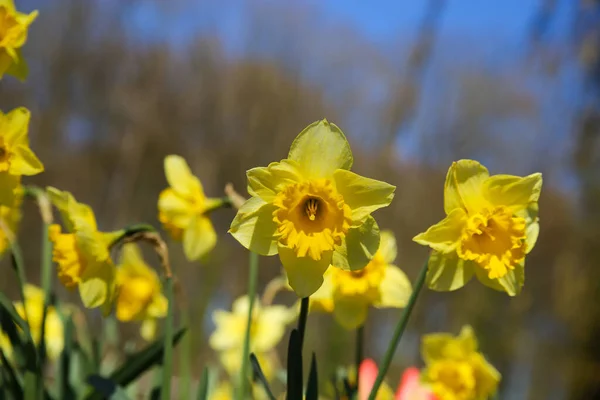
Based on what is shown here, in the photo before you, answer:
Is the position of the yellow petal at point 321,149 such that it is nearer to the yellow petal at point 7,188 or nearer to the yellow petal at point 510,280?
the yellow petal at point 510,280

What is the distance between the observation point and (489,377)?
2.71 ft

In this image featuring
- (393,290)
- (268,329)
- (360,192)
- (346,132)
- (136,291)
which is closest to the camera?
(360,192)

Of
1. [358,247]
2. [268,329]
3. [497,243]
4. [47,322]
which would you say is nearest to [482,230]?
[497,243]

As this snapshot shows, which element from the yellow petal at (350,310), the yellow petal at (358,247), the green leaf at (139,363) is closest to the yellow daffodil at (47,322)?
the green leaf at (139,363)

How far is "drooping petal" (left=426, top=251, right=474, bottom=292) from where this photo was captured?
1.85ft

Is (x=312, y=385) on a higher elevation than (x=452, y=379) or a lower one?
higher

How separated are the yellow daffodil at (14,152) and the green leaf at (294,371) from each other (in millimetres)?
342

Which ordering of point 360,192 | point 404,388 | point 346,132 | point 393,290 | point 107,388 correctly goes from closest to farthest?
point 360,192 < point 107,388 < point 393,290 < point 404,388 < point 346,132

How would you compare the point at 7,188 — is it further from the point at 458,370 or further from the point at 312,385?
the point at 458,370

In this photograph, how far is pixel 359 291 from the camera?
2.27 feet

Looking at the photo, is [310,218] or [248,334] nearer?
[310,218]

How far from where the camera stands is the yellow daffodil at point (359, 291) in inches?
27.3

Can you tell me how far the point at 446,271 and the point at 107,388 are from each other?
1.26 ft

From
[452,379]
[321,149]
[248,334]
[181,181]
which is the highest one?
[321,149]
